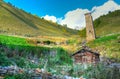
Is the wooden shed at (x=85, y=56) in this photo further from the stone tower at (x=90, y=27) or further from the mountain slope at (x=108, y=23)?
the mountain slope at (x=108, y=23)

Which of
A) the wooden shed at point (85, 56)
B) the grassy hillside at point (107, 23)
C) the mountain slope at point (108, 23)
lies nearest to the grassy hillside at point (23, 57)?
the wooden shed at point (85, 56)

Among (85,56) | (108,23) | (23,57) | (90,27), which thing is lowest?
(23,57)

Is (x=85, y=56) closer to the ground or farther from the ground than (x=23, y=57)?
farther from the ground

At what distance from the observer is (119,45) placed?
4278cm

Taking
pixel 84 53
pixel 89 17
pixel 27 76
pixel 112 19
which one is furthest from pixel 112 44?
pixel 112 19

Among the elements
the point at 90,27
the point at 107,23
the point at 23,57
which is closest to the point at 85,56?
the point at 23,57

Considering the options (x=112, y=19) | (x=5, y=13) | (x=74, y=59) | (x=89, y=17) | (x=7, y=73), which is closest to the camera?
(x=7, y=73)

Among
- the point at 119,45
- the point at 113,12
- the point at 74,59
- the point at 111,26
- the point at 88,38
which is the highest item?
the point at 113,12

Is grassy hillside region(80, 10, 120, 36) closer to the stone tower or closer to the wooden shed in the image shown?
the stone tower

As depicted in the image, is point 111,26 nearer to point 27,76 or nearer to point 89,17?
point 89,17

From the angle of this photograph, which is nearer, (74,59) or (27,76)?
(27,76)

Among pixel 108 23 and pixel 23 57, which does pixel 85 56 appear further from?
pixel 108 23

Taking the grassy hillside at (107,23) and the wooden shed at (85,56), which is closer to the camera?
the wooden shed at (85,56)

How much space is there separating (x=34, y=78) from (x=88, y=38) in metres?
50.9
